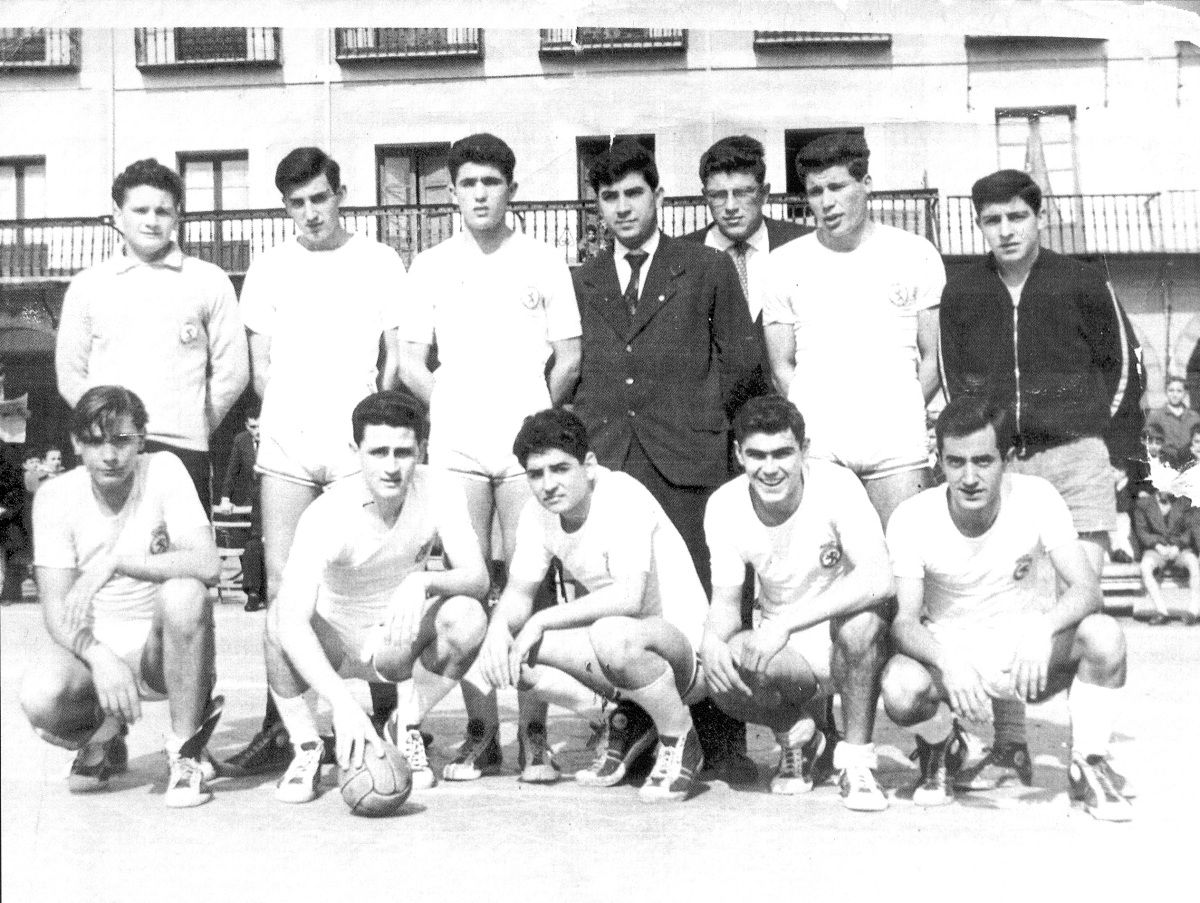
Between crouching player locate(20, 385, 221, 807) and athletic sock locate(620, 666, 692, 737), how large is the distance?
3.99ft

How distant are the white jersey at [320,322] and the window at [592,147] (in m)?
0.66

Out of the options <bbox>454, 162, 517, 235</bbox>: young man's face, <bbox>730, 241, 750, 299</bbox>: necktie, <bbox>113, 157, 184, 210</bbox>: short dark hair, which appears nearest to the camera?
<bbox>113, 157, 184, 210</bbox>: short dark hair

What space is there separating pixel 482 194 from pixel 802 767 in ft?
6.42

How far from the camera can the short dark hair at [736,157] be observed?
473 cm

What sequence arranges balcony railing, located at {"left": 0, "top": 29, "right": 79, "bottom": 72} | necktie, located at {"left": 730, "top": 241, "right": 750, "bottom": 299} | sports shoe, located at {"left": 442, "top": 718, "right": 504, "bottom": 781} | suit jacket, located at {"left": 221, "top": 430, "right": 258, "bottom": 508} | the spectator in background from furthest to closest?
the spectator in background → suit jacket, located at {"left": 221, "top": 430, "right": 258, "bottom": 508} → necktie, located at {"left": 730, "top": 241, "right": 750, "bottom": 299} → sports shoe, located at {"left": 442, "top": 718, "right": 504, "bottom": 781} → balcony railing, located at {"left": 0, "top": 29, "right": 79, "bottom": 72}

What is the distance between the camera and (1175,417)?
541 cm

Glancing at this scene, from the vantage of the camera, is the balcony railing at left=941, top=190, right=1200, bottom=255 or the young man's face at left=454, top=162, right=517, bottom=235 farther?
the young man's face at left=454, top=162, right=517, bottom=235

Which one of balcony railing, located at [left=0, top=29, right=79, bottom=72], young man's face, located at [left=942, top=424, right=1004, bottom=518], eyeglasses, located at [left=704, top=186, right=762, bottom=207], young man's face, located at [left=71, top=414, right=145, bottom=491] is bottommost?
young man's face, located at [left=942, top=424, right=1004, bottom=518]

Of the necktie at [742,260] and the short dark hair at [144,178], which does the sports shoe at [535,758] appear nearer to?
the necktie at [742,260]

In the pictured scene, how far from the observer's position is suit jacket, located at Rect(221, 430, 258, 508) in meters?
4.99

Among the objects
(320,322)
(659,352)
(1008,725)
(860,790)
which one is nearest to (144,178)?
(320,322)

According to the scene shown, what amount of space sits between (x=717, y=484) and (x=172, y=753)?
5.84 feet

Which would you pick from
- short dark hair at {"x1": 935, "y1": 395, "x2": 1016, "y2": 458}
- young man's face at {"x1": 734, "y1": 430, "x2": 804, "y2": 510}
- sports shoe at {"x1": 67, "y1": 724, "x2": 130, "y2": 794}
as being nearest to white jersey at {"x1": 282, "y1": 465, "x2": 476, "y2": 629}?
sports shoe at {"x1": 67, "y1": 724, "x2": 130, "y2": 794}

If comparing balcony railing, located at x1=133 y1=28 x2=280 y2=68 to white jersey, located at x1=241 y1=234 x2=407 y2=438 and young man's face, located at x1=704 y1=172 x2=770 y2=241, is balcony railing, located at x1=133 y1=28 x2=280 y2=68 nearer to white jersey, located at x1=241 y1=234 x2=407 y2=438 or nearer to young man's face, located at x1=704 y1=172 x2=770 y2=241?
white jersey, located at x1=241 y1=234 x2=407 y2=438
